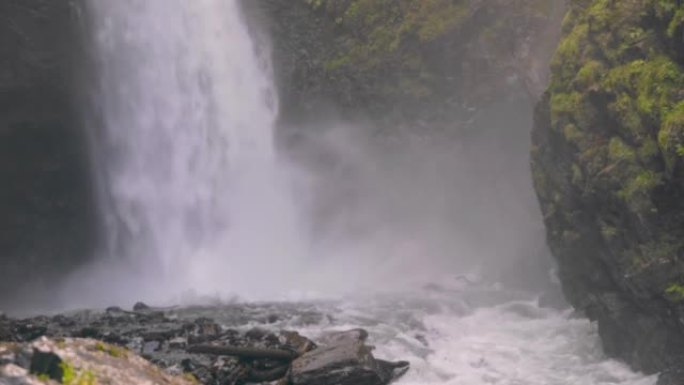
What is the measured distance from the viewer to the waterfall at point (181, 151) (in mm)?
28359

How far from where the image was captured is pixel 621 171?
13.2 meters

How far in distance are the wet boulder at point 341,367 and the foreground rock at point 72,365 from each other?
23.0 feet

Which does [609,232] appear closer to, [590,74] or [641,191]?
[641,191]

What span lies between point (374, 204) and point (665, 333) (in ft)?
62.9

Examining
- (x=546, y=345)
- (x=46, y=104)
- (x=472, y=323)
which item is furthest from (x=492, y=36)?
(x=46, y=104)

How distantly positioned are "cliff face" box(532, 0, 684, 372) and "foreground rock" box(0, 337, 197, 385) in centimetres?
950

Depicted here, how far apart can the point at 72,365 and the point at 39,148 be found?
2392 cm

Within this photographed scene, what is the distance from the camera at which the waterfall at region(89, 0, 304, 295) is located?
28.4 m

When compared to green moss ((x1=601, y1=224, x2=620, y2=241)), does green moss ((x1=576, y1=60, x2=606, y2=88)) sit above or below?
above

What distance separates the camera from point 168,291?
2612 centimetres

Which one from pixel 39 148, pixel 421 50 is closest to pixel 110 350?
pixel 39 148

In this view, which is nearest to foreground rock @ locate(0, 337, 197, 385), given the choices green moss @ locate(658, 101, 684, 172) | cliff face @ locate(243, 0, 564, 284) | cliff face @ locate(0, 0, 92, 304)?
green moss @ locate(658, 101, 684, 172)

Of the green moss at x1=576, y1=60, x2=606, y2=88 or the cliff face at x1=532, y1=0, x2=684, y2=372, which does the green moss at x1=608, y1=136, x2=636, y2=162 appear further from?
the green moss at x1=576, y1=60, x2=606, y2=88

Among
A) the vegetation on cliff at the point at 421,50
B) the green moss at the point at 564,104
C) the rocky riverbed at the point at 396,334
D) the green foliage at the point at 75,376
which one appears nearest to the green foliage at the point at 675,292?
the rocky riverbed at the point at 396,334
